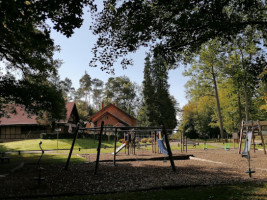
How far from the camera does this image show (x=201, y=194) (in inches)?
239

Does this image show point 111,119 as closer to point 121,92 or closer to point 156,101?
point 156,101

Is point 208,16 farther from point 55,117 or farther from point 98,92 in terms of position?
point 98,92

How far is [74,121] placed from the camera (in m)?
52.1

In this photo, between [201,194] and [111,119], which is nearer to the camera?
[201,194]

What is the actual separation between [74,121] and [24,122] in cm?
1083

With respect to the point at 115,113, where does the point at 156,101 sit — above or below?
above

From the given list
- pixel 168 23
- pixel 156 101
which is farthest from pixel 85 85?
pixel 168 23

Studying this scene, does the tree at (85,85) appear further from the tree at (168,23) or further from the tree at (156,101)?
the tree at (168,23)

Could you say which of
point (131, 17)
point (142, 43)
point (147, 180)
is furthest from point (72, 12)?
point (147, 180)

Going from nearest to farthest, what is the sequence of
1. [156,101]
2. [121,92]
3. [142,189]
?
[142,189] < [156,101] < [121,92]

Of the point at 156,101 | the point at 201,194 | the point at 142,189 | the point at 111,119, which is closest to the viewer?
the point at 201,194

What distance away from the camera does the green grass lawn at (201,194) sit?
5.76m

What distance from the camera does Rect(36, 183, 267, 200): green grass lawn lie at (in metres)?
5.76

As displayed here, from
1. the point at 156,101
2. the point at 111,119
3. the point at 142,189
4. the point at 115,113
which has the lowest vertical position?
the point at 142,189
